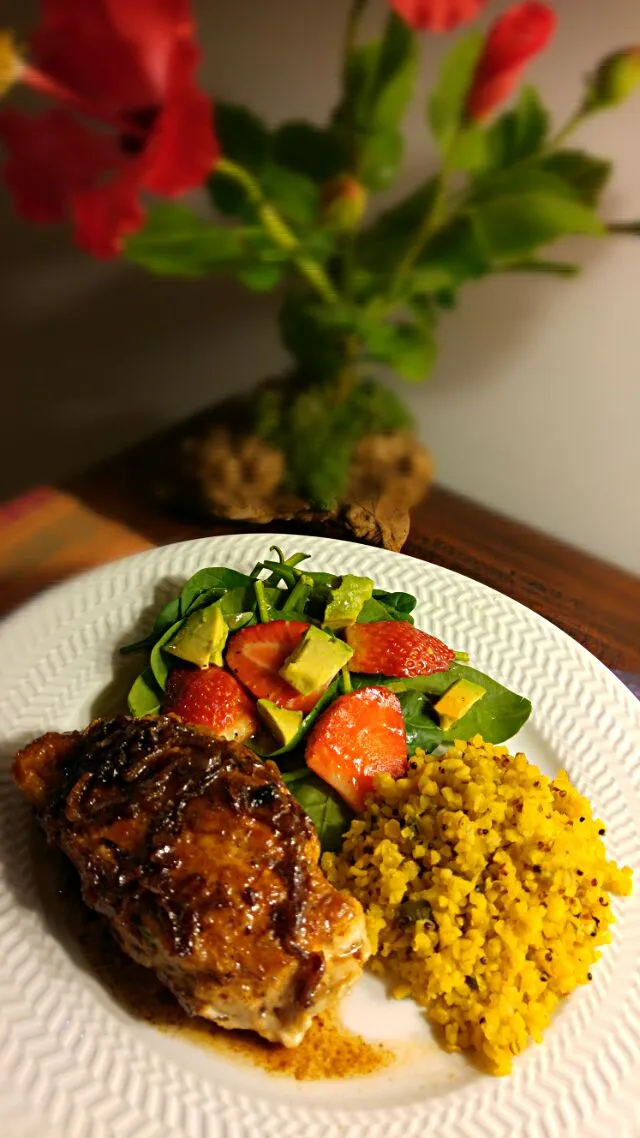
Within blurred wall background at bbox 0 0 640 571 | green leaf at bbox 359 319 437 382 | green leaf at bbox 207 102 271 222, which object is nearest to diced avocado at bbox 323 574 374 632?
blurred wall background at bbox 0 0 640 571

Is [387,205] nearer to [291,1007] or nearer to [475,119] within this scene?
[475,119]

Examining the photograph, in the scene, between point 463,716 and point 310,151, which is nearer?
point 310,151

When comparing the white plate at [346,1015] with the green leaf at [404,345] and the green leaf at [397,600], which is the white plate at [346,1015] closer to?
the green leaf at [397,600]

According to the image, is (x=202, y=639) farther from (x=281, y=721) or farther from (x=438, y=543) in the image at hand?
(x=438, y=543)

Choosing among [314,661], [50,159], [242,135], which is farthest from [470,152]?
[314,661]

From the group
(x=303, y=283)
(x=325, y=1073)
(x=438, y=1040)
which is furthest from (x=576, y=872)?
(x=303, y=283)

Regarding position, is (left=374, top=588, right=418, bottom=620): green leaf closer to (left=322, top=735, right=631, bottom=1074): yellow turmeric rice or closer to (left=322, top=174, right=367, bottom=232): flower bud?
(left=322, top=735, right=631, bottom=1074): yellow turmeric rice
